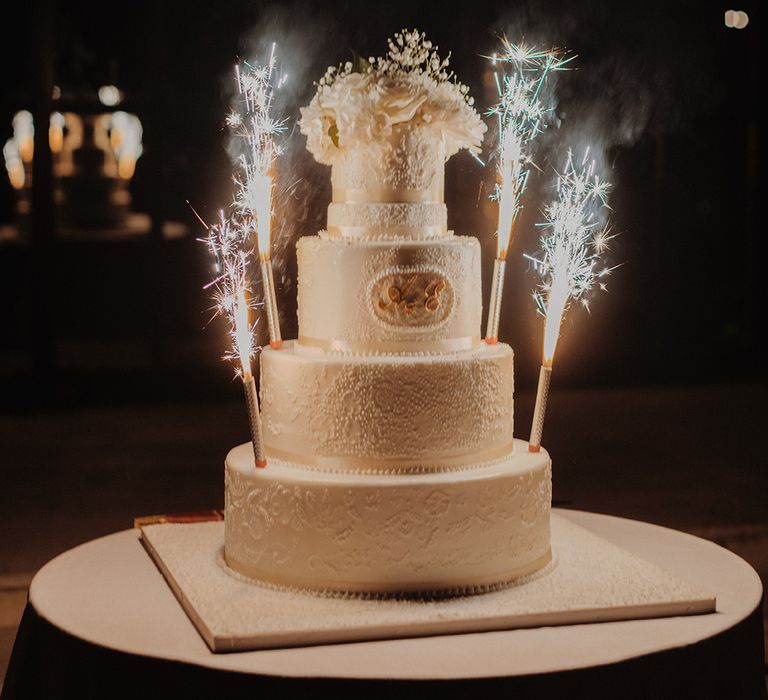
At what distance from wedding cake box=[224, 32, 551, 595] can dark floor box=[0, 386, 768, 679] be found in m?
1.76

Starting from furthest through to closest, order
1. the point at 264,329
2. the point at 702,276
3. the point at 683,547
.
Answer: the point at 702,276
the point at 264,329
the point at 683,547

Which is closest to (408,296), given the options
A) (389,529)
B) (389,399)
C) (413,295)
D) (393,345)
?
(413,295)

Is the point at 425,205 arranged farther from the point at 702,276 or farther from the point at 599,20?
the point at 702,276

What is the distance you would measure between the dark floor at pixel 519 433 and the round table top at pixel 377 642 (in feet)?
4.80

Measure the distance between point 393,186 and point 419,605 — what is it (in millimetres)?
1037

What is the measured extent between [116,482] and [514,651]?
4375 millimetres

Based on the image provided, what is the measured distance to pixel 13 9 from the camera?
8.67 meters

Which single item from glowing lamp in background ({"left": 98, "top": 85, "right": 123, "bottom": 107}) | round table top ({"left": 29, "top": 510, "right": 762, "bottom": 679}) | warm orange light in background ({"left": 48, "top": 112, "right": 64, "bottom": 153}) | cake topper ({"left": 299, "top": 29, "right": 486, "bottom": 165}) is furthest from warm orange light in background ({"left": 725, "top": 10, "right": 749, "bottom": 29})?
round table top ({"left": 29, "top": 510, "right": 762, "bottom": 679})

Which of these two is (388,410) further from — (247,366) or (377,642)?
(377,642)

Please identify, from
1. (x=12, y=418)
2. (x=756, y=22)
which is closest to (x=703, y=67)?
(x=756, y=22)

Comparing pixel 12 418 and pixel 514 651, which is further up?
pixel 514 651

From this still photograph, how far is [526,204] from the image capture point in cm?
810

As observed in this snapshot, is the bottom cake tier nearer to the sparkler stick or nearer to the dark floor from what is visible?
the sparkler stick

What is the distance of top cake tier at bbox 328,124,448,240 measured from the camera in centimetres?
321
